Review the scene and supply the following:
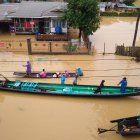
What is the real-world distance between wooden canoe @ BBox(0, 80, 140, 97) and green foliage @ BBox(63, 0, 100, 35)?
996cm

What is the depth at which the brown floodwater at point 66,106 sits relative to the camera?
16.6 meters

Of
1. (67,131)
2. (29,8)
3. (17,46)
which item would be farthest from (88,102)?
(29,8)

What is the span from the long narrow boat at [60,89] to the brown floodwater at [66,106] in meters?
0.45

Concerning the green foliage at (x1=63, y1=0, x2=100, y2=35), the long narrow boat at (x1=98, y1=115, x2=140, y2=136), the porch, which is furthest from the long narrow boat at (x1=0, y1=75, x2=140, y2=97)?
the porch

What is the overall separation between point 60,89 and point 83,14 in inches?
424

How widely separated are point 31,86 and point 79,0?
1185 centimetres

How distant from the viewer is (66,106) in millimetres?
19219

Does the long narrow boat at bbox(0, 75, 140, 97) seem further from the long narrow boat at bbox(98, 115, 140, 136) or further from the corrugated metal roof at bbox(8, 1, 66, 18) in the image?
the corrugated metal roof at bbox(8, 1, 66, 18)

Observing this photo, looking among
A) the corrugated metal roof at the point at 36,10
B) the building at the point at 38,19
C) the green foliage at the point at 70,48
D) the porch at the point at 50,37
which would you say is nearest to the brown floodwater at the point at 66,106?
the green foliage at the point at 70,48

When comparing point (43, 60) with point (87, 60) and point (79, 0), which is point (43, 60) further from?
point (79, 0)

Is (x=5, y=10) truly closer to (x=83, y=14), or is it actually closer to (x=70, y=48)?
(x=83, y=14)

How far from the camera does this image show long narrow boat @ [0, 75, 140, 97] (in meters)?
19.6

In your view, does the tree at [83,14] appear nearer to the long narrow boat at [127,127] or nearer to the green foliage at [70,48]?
the green foliage at [70,48]

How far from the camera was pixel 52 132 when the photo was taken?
1659 cm
